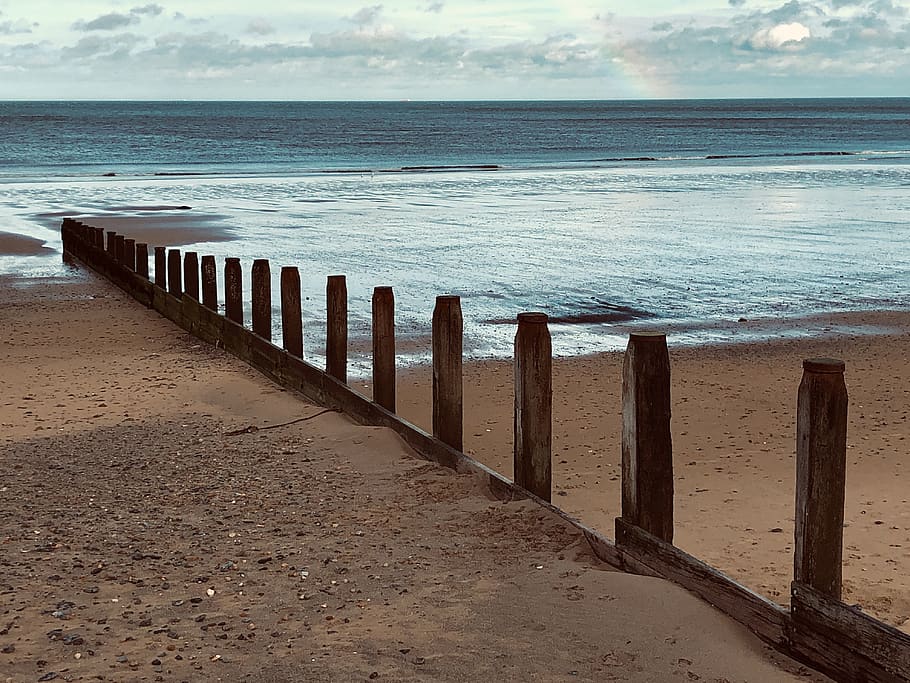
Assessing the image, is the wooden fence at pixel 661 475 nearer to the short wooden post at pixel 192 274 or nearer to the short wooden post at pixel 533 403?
the short wooden post at pixel 533 403

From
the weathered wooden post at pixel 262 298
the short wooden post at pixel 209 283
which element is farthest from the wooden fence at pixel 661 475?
the short wooden post at pixel 209 283

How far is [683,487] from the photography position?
6.93 metres

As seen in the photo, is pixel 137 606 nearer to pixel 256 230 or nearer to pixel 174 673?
pixel 174 673

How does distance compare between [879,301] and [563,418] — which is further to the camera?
[879,301]

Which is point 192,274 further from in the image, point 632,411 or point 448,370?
point 632,411

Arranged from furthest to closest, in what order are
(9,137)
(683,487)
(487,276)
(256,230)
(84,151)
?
(9,137) → (84,151) → (256,230) → (487,276) → (683,487)

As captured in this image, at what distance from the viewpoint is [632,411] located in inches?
184

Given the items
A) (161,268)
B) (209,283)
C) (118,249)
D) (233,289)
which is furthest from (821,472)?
(118,249)

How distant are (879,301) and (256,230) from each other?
1190 centimetres

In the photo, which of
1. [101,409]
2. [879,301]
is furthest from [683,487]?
[879,301]

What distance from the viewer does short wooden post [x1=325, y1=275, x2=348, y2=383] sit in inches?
320

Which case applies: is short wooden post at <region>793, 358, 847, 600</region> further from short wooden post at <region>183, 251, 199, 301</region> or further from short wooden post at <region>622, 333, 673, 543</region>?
short wooden post at <region>183, 251, 199, 301</region>

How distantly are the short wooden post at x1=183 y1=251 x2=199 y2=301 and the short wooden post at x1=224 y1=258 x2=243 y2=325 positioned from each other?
1.04 m

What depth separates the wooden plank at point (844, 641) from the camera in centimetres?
361
